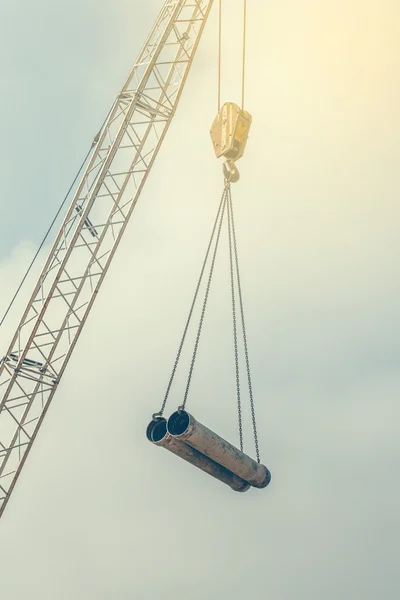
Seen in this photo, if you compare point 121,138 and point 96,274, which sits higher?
point 121,138

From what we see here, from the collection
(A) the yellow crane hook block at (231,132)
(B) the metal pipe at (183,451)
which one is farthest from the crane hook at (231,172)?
(B) the metal pipe at (183,451)

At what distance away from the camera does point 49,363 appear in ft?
75.4

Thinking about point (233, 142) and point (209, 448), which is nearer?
point (209, 448)

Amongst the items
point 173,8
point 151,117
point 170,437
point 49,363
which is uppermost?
point 173,8

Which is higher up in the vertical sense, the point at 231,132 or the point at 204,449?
the point at 231,132

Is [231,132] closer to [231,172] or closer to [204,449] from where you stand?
[231,172]

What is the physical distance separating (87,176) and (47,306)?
434 cm

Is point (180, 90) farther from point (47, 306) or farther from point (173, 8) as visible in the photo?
point (47, 306)

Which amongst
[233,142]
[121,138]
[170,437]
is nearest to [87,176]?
[121,138]

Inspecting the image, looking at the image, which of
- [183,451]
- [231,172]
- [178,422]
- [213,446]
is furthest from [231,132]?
[183,451]

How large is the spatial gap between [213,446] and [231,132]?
32.9 ft

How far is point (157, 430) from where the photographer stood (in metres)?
17.5

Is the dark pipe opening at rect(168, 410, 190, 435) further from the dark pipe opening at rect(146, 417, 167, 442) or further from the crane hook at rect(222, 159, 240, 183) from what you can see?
the crane hook at rect(222, 159, 240, 183)

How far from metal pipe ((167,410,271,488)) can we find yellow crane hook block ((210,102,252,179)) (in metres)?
9.07
